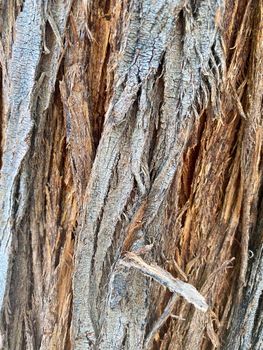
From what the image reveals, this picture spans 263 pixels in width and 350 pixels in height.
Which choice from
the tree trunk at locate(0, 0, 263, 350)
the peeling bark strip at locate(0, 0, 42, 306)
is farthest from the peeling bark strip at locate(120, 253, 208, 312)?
the peeling bark strip at locate(0, 0, 42, 306)

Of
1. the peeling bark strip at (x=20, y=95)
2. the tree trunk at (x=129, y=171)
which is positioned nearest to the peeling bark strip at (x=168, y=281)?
the tree trunk at (x=129, y=171)

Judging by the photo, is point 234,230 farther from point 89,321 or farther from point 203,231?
point 89,321

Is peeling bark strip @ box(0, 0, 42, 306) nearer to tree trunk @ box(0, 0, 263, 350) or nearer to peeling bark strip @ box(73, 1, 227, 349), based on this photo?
tree trunk @ box(0, 0, 263, 350)

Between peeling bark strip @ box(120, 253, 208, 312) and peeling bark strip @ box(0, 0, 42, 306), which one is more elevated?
peeling bark strip @ box(0, 0, 42, 306)

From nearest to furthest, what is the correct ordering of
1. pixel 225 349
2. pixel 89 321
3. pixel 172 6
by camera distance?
pixel 172 6 → pixel 89 321 → pixel 225 349

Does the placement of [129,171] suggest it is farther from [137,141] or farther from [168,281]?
[168,281]

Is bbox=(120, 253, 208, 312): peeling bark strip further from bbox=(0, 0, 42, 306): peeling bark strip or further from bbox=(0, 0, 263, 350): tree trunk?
bbox=(0, 0, 42, 306): peeling bark strip

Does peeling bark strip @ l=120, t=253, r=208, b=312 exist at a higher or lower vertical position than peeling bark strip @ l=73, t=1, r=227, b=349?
lower

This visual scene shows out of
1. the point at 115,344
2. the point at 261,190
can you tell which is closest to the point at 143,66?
the point at 261,190
